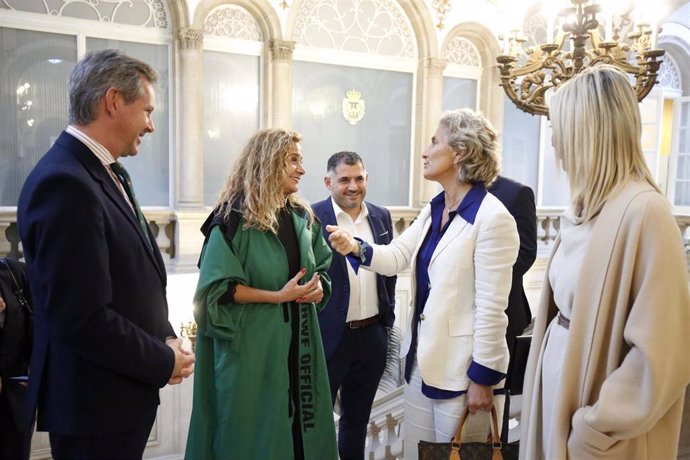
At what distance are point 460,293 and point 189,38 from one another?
4.12 meters

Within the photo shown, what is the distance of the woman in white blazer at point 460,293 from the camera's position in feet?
6.20

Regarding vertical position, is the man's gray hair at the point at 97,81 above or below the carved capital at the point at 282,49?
below

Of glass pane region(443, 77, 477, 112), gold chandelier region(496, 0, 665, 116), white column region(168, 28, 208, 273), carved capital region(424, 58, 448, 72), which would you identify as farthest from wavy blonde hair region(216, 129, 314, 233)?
glass pane region(443, 77, 477, 112)

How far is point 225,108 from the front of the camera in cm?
554

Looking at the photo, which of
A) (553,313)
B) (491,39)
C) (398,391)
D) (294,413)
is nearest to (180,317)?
(398,391)

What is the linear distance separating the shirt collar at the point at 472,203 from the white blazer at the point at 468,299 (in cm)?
1

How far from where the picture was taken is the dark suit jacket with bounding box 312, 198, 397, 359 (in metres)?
2.76

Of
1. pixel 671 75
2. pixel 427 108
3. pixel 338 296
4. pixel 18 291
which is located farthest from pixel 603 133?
pixel 671 75

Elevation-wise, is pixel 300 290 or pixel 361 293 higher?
pixel 300 290

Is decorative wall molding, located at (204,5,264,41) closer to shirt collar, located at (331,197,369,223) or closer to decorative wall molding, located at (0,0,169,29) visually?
decorative wall molding, located at (0,0,169,29)

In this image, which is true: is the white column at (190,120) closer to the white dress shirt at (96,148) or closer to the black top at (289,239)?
the black top at (289,239)

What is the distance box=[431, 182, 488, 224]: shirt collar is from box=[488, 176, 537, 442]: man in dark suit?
2.12ft

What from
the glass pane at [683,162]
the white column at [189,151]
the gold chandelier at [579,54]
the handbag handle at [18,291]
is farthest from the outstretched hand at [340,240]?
the glass pane at [683,162]

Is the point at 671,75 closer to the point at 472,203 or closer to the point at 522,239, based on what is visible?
the point at 522,239
